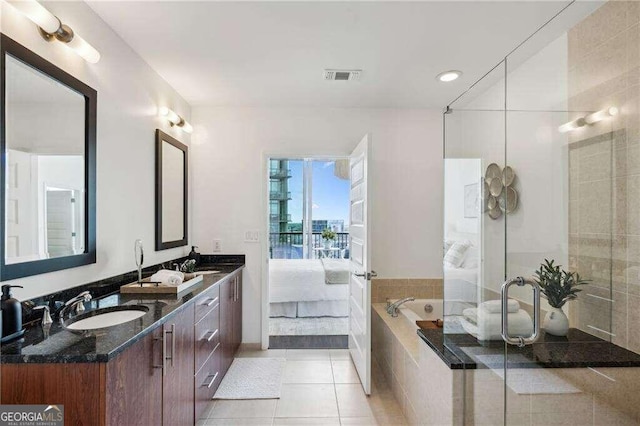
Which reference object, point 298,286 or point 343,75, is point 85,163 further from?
point 298,286

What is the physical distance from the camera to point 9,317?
122 cm

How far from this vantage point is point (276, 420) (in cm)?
227

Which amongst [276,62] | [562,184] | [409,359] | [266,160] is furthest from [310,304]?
[562,184]

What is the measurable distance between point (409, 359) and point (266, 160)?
2.31 metres

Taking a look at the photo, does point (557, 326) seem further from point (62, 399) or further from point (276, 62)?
point (276, 62)

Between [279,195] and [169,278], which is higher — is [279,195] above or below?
above

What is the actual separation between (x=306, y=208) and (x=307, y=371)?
437cm

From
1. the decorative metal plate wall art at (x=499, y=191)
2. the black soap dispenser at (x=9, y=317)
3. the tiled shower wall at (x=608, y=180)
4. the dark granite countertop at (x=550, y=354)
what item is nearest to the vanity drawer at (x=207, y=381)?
the black soap dispenser at (x=9, y=317)

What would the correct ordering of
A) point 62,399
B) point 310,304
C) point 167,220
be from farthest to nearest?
1. point 310,304
2. point 167,220
3. point 62,399

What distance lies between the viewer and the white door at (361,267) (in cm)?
263

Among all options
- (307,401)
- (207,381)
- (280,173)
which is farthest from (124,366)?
(280,173)

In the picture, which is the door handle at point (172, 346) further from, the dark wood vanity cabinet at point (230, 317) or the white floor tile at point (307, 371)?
the white floor tile at point (307, 371)

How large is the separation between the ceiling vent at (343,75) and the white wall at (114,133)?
1372mm

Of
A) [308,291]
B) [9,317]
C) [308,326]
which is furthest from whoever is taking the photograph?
[308,291]
